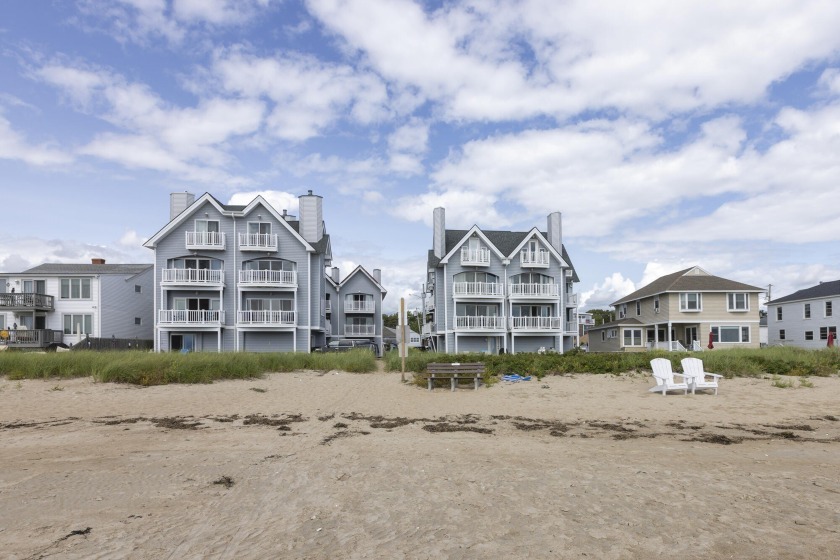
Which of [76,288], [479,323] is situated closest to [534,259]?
[479,323]

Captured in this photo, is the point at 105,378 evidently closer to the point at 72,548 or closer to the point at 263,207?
the point at 72,548

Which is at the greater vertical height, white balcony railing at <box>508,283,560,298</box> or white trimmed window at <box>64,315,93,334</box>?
white balcony railing at <box>508,283,560,298</box>

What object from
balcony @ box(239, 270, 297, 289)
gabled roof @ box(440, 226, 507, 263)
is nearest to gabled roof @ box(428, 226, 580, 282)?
gabled roof @ box(440, 226, 507, 263)

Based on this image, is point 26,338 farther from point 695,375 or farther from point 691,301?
point 691,301

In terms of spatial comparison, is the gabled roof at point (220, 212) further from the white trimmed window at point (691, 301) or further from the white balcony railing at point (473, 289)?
the white trimmed window at point (691, 301)

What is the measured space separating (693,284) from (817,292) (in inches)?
515

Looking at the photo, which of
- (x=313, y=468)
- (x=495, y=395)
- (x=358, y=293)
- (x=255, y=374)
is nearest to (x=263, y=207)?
(x=358, y=293)

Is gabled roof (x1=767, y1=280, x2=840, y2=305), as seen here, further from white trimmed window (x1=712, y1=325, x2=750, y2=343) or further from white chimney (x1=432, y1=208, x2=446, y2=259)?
white chimney (x1=432, y1=208, x2=446, y2=259)

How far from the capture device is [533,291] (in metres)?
38.8

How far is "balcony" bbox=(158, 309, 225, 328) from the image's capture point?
32500mm

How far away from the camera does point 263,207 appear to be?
34969mm

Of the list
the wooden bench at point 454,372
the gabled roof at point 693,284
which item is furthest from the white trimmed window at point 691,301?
the wooden bench at point 454,372

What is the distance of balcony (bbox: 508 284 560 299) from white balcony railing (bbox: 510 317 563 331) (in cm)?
166

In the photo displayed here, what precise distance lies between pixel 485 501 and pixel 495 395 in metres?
10.0
